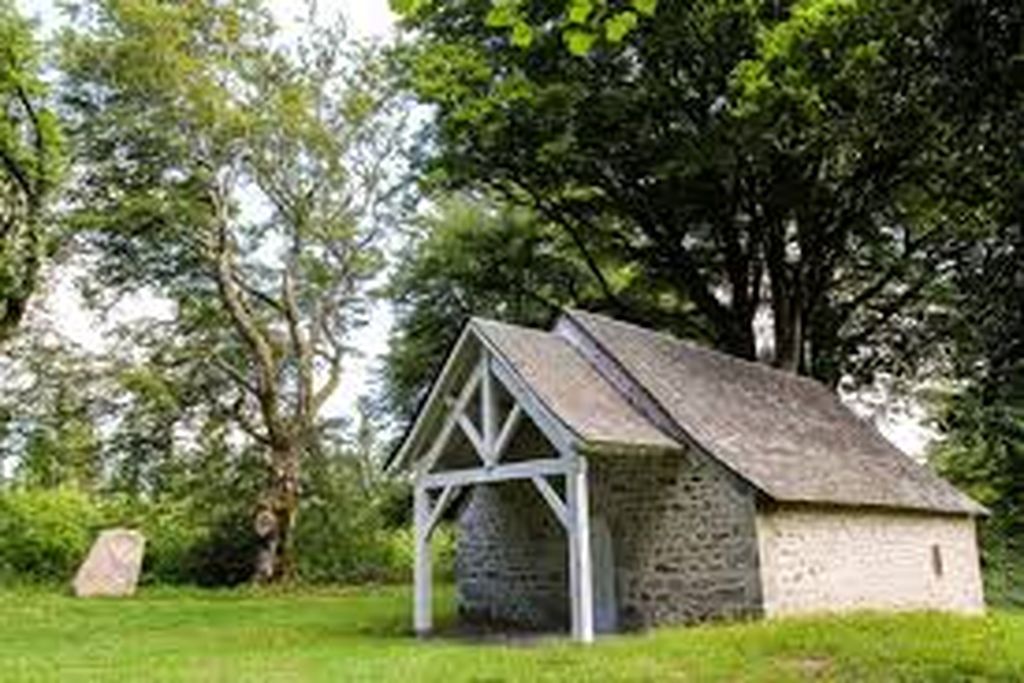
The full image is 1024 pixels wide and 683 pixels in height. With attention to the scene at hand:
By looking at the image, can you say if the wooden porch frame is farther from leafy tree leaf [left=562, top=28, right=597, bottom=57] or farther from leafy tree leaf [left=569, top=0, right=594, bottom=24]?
leafy tree leaf [left=569, top=0, right=594, bottom=24]

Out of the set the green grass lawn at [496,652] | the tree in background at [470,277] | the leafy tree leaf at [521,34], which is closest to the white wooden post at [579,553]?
the green grass lawn at [496,652]

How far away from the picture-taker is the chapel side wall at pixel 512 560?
21062 mm

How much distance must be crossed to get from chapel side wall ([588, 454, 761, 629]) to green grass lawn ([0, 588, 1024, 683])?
1.36 m

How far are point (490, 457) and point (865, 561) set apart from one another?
6.88 meters

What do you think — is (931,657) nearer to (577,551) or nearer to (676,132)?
(577,551)

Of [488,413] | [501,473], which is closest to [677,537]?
[501,473]

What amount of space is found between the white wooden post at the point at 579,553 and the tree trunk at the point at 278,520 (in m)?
14.7

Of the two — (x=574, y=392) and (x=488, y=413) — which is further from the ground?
(x=574, y=392)

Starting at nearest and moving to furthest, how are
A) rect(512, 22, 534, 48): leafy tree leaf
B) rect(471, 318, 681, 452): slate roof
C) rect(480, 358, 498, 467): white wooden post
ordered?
rect(512, 22, 534, 48): leafy tree leaf
rect(471, 318, 681, 452): slate roof
rect(480, 358, 498, 467): white wooden post

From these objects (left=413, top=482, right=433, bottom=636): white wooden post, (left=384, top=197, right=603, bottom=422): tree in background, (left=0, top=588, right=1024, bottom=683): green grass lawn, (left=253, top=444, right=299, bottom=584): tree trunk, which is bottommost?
(left=0, top=588, right=1024, bottom=683): green grass lawn

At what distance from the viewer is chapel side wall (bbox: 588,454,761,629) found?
1794 cm

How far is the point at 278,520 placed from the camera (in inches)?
1192

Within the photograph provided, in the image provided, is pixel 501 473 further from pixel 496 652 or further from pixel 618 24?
pixel 618 24

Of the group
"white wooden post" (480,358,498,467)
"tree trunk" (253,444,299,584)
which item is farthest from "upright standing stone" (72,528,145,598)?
"white wooden post" (480,358,498,467)
